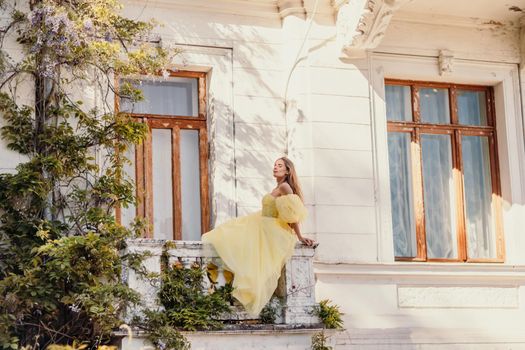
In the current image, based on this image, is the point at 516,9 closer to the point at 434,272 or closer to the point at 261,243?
the point at 434,272

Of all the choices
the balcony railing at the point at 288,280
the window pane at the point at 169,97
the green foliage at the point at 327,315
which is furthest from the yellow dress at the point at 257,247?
the window pane at the point at 169,97

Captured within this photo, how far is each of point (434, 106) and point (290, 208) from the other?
3.17 m

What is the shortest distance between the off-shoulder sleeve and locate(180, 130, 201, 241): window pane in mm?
1554

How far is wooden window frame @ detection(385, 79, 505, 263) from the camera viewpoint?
12.1 metres

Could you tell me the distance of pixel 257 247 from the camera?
9.80 m

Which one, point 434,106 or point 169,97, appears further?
point 434,106

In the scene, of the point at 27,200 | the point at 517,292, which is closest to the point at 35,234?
the point at 27,200

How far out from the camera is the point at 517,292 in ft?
39.2

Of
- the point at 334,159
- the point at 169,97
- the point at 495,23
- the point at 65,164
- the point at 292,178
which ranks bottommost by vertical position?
the point at 292,178

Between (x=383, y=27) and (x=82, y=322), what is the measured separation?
451 centimetres

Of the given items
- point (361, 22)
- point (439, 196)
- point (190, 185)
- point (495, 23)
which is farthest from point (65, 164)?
point (495, 23)

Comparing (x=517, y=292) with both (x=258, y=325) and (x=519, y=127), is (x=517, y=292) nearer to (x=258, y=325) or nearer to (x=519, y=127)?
(x=519, y=127)

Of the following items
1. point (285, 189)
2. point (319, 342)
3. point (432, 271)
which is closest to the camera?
point (319, 342)

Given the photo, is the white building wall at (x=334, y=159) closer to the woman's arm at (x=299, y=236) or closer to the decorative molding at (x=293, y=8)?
the decorative molding at (x=293, y=8)
